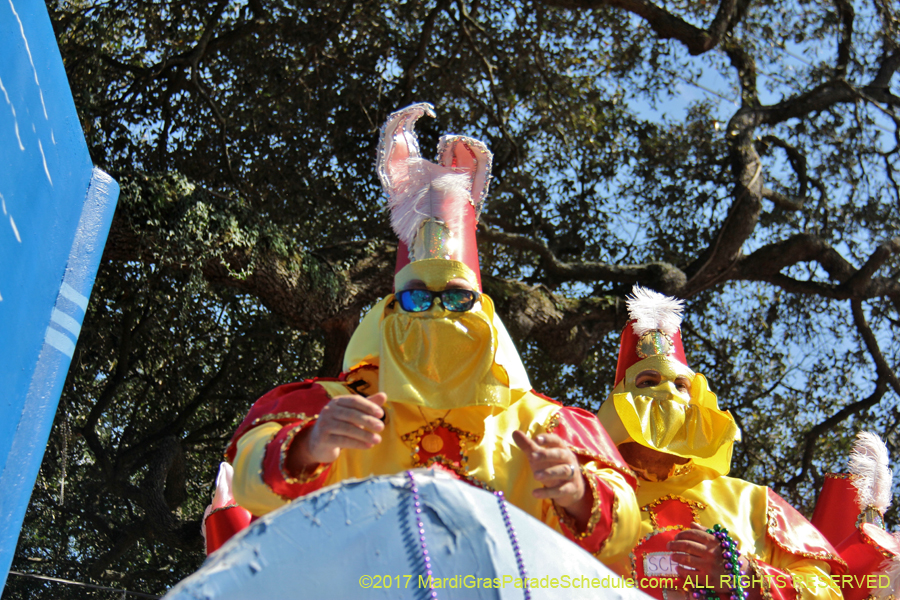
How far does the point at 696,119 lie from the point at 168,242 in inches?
178

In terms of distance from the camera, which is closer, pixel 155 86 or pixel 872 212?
pixel 155 86

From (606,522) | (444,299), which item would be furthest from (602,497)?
(444,299)

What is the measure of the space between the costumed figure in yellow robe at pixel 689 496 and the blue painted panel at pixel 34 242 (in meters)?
1.73

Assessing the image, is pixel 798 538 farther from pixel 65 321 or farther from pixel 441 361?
pixel 65 321

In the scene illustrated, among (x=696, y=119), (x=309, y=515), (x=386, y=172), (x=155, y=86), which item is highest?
(x=696, y=119)

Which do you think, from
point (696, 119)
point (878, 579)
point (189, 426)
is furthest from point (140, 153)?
point (878, 579)

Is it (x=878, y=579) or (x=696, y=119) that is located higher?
(x=696, y=119)

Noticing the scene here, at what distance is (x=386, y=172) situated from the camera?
2.95m

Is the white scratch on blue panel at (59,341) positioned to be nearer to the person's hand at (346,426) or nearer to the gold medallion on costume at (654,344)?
the person's hand at (346,426)

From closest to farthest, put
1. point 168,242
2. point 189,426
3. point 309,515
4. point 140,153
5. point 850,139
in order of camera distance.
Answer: point 309,515 < point 168,242 < point 140,153 < point 189,426 < point 850,139

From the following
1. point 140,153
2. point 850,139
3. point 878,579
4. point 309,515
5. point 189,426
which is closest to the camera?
point 309,515

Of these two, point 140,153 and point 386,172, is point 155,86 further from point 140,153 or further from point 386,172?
point 386,172

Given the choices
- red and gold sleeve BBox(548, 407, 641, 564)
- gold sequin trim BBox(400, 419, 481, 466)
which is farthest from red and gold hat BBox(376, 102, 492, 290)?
red and gold sleeve BBox(548, 407, 641, 564)

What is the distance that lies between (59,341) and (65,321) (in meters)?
0.06
